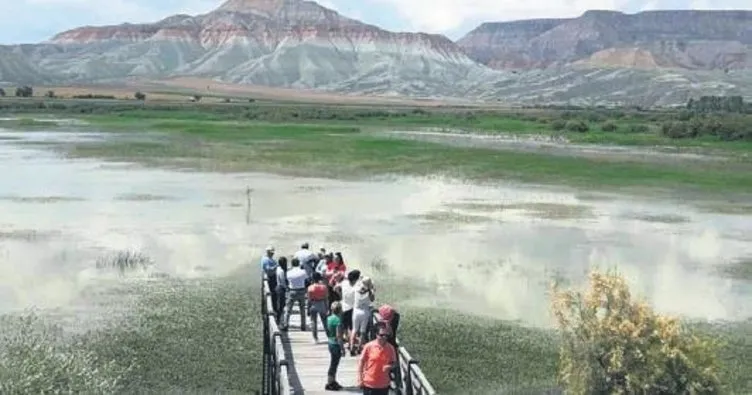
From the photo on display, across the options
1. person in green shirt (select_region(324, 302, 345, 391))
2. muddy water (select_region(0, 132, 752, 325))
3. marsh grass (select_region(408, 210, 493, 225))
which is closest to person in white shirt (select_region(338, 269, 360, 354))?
person in green shirt (select_region(324, 302, 345, 391))

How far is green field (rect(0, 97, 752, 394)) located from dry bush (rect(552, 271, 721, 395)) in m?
2.31

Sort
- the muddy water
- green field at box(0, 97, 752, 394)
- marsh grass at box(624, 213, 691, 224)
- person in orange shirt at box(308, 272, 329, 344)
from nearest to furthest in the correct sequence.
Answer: person in orange shirt at box(308, 272, 329, 344) < green field at box(0, 97, 752, 394) < the muddy water < marsh grass at box(624, 213, 691, 224)

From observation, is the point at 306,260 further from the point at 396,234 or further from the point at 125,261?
the point at 396,234

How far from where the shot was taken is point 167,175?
2512 inches

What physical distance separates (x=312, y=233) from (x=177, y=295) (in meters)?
11.8

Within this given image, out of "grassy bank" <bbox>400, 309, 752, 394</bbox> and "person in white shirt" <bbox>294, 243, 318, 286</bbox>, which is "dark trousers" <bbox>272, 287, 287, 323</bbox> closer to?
"person in white shirt" <bbox>294, 243, 318, 286</bbox>

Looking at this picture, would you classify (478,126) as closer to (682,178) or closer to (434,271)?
(682,178)

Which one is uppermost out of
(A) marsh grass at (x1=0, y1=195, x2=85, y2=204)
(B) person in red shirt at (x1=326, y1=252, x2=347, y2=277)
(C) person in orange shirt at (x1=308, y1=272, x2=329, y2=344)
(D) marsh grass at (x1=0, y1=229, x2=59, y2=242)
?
(B) person in red shirt at (x1=326, y1=252, x2=347, y2=277)

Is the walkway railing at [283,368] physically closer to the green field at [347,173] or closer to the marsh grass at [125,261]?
the green field at [347,173]

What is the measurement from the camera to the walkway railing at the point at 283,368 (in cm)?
1717

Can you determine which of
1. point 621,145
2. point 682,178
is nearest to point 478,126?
point 621,145

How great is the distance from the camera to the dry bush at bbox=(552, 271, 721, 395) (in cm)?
1959

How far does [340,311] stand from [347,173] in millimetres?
46890

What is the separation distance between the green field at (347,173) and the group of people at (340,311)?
2106 millimetres
